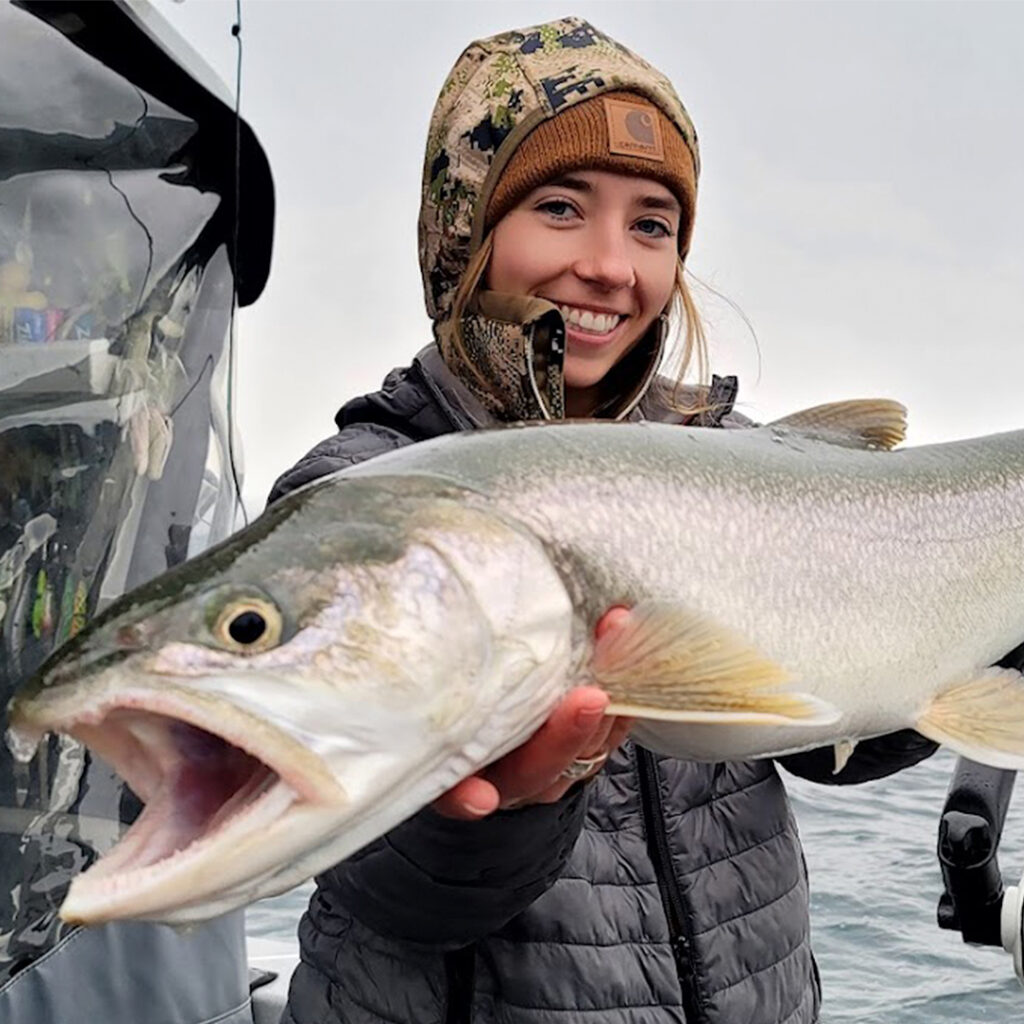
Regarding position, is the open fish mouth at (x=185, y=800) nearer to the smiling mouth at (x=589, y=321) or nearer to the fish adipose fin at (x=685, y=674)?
the fish adipose fin at (x=685, y=674)

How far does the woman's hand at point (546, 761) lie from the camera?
5.90 ft

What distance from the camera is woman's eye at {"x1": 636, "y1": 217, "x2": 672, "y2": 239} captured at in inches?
117

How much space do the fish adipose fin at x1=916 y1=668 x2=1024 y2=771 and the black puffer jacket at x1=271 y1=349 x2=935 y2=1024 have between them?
0.36 m

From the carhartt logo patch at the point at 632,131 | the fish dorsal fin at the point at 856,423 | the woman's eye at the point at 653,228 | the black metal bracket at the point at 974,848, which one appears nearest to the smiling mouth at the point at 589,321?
the woman's eye at the point at 653,228

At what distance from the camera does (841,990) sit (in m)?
6.43

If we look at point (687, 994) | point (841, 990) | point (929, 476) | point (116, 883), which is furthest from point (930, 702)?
point (841, 990)

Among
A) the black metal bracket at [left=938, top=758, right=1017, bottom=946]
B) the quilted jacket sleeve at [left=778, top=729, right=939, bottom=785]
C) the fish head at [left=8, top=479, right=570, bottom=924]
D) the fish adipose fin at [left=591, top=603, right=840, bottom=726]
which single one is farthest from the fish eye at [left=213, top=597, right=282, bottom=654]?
the black metal bracket at [left=938, top=758, right=1017, bottom=946]

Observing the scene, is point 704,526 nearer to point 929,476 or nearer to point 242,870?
point 929,476

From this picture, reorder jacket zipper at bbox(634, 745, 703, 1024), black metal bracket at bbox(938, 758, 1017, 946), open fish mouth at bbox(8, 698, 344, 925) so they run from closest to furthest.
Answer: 1. open fish mouth at bbox(8, 698, 344, 925)
2. jacket zipper at bbox(634, 745, 703, 1024)
3. black metal bracket at bbox(938, 758, 1017, 946)

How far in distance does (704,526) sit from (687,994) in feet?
2.89

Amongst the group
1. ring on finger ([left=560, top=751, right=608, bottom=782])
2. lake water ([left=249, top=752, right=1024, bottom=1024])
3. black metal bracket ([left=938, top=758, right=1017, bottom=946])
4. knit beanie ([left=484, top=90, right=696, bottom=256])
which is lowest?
lake water ([left=249, top=752, right=1024, bottom=1024])

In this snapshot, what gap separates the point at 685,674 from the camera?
1884 mm

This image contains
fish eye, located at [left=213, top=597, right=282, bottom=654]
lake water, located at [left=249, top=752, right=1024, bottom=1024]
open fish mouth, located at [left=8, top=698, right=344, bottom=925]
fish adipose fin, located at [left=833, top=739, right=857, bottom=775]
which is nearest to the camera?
open fish mouth, located at [left=8, top=698, right=344, bottom=925]

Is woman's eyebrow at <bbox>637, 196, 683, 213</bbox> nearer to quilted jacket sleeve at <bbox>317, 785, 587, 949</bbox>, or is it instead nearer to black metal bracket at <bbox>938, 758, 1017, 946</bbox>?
quilted jacket sleeve at <bbox>317, 785, 587, 949</bbox>
